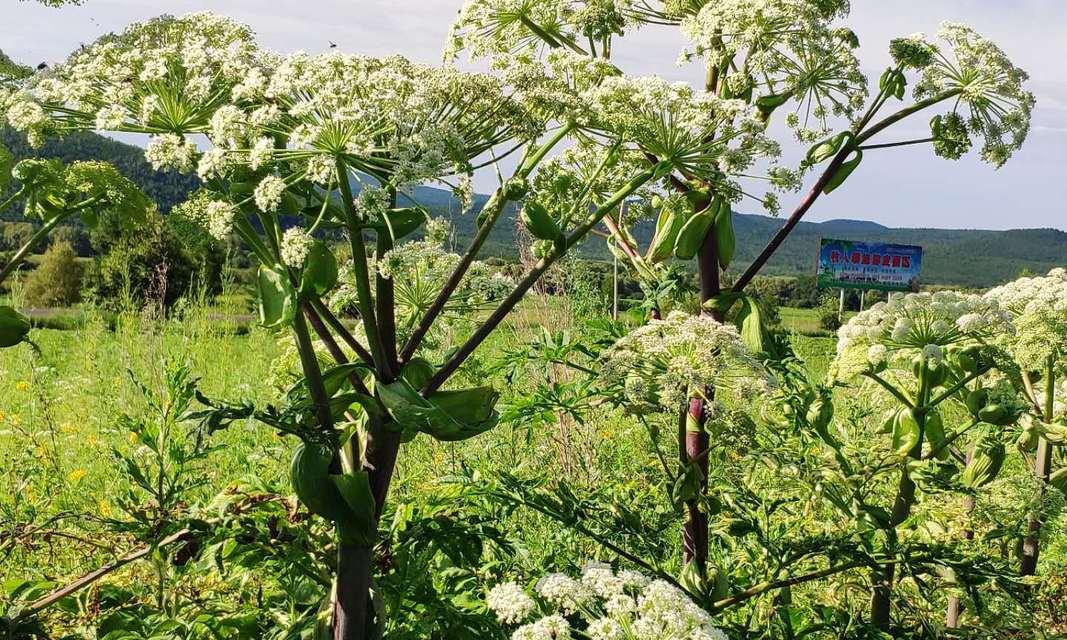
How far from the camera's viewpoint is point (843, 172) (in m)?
2.20

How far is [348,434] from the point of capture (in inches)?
70.4

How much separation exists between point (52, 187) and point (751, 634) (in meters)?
1.87

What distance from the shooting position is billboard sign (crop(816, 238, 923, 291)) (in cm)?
629

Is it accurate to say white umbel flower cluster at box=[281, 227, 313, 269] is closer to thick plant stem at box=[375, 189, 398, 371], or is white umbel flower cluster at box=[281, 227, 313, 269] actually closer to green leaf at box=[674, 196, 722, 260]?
thick plant stem at box=[375, 189, 398, 371]

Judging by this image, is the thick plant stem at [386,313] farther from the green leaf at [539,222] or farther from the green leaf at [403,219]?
the green leaf at [539,222]

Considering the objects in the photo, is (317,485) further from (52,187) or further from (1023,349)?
(1023,349)

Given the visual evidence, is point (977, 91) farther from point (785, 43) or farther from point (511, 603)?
point (511, 603)

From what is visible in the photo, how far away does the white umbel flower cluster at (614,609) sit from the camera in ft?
5.14

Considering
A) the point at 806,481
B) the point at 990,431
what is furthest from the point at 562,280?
the point at 806,481

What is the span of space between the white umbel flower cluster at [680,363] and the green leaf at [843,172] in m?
0.47

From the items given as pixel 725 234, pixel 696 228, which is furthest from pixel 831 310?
pixel 696 228

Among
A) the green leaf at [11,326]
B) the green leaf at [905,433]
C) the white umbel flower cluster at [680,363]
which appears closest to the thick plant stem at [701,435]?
the white umbel flower cluster at [680,363]

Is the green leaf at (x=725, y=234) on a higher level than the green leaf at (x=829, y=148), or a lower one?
lower

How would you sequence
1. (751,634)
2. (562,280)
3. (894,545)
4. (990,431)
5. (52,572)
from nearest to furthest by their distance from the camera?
(894,545) → (751,634) → (990,431) → (52,572) → (562,280)
